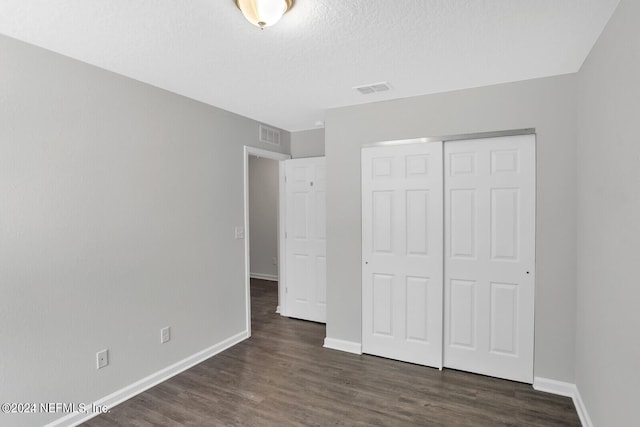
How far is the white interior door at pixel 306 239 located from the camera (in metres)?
4.22

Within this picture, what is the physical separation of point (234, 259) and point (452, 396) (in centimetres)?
241

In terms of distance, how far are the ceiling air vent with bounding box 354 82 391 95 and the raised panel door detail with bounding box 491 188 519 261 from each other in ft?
4.14

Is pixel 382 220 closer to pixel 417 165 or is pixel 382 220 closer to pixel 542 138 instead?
pixel 417 165

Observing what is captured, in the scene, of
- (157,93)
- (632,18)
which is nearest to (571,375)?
(632,18)

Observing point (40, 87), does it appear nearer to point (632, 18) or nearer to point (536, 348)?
point (632, 18)

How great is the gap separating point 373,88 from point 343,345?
253 centimetres

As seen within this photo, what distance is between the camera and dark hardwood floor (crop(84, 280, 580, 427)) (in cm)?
231

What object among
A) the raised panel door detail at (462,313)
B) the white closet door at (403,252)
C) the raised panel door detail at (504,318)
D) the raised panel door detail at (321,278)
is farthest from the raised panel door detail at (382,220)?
the raised panel door detail at (321,278)

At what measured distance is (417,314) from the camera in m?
3.13

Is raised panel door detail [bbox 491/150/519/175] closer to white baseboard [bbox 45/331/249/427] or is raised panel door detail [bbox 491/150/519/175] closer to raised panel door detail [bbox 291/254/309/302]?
raised panel door detail [bbox 291/254/309/302]

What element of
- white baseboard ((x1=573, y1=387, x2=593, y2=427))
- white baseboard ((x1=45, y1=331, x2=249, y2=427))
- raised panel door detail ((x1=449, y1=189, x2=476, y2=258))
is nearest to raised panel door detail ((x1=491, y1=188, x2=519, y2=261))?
raised panel door detail ((x1=449, y1=189, x2=476, y2=258))

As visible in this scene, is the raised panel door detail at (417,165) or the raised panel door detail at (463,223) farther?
the raised panel door detail at (417,165)

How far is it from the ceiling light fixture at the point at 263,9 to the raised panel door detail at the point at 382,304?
95.8 inches

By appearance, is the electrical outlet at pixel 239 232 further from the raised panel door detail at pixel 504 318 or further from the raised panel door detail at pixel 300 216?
the raised panel door detail at pixel 504 318
